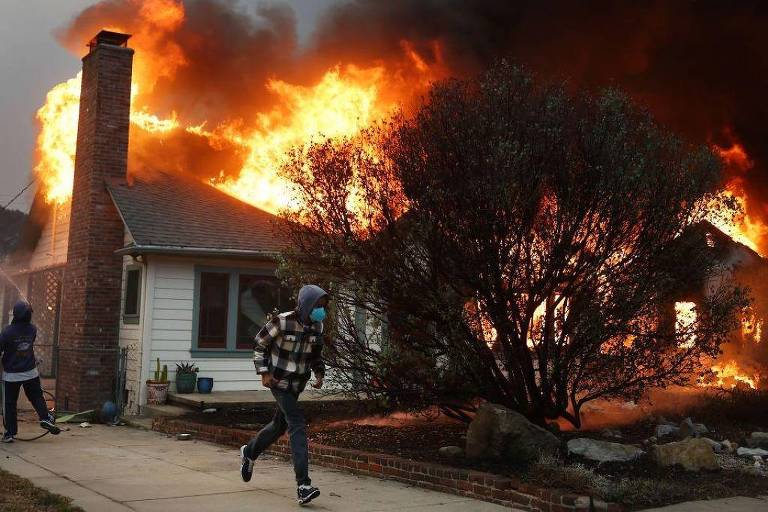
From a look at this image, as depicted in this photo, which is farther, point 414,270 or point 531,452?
point 414,270

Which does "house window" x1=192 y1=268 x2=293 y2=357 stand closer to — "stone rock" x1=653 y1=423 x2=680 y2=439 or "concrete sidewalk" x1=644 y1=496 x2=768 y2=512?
"stone rock" x1=653 y1=423 x2=680 y2=439

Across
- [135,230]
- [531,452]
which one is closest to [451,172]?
[531,452]

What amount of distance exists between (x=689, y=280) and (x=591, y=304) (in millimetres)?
1392

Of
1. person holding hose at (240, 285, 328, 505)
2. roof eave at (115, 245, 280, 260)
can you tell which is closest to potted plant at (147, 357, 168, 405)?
roof eave at (115, 245, 280, 260)

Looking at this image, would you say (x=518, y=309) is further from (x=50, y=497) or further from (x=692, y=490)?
(x=50, y=497)

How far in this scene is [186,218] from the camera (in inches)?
574

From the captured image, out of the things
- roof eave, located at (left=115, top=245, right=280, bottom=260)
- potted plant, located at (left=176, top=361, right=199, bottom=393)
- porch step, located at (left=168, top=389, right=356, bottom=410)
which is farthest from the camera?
potted plant, located at (left=176, top=361, right=199, bottom=393)

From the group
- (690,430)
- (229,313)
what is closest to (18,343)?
(229,313)

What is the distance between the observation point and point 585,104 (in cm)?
855

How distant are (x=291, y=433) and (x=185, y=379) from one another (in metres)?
7.45

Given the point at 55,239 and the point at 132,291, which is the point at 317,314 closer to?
the point at 132,291

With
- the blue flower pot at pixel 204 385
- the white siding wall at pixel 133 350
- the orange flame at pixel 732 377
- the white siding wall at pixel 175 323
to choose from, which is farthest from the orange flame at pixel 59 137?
the orange flame at pixel 732 377

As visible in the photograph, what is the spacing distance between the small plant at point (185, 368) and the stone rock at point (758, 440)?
28.6ft

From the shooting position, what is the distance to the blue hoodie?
995 centimetres
